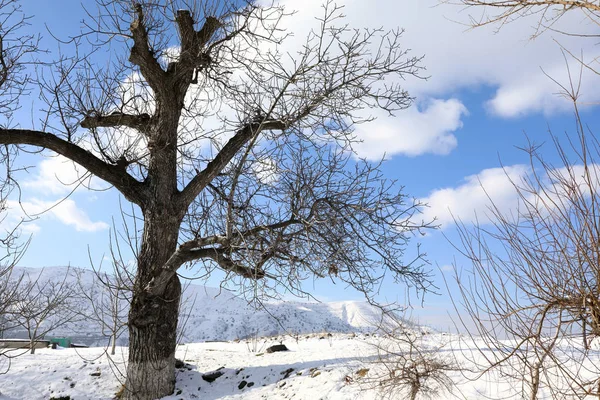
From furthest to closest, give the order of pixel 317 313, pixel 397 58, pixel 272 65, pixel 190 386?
pixel 317 313 → pixel 190 386 → pixel 397 58 → pixel 272 65

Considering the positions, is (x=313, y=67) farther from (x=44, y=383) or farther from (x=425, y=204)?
(x=44, y=383)

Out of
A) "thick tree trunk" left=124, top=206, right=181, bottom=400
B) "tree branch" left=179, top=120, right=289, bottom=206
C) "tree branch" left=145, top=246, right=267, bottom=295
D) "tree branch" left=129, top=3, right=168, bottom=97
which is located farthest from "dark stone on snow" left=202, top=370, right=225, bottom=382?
"tree branch" left=129, top=3, right=168, bottom=97

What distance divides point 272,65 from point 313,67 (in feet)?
3.10

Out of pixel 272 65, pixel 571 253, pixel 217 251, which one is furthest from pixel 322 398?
pixel 272 65

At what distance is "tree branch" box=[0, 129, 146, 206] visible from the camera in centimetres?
759

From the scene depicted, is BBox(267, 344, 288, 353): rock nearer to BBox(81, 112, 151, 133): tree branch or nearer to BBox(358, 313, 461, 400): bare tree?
BBox(358, 313, 461, 400): bare tree

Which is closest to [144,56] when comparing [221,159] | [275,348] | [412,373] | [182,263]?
[221,159]

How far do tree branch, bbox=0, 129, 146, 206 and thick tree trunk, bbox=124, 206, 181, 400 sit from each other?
55cm

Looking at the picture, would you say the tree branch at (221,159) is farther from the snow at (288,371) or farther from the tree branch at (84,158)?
the snow at (288,371)

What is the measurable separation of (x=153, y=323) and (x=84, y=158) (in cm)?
304

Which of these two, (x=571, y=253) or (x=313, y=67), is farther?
(x=313, y=67)

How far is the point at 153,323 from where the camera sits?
25.9 ft

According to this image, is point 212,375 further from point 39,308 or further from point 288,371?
point 39,308

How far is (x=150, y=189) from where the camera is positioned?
8195mm
